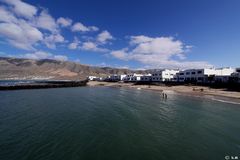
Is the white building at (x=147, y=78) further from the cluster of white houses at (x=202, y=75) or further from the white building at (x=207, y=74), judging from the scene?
the white building at (x=207, y=74)

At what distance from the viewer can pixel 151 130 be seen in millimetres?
22547

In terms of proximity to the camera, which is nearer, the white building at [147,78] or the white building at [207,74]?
the white building at [207,74]

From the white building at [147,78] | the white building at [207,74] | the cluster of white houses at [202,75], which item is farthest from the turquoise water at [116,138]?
the white building at [147,78]

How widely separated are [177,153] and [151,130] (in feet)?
21.8

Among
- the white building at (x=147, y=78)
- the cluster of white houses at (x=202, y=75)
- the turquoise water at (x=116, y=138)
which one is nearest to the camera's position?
the turquoise water at (x=116, y=138)

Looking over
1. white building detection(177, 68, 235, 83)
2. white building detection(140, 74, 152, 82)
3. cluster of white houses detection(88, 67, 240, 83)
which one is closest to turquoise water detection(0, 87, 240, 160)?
cluster of white houses detection(88, 67, 240, 83)

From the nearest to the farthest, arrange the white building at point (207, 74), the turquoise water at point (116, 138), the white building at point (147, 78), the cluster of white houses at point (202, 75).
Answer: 1. the turquoise water at point (116, 138)
2. the cluster of white houses at point (202, 75)
3. the white building at point (207, 74)
4. the white building at point (147, 78)

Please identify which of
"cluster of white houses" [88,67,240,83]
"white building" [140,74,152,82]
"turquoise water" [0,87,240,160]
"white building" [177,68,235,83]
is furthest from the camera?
"white building" [140,74,152,82]

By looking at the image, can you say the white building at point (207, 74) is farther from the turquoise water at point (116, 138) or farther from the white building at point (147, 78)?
the turquoise water at point (116, 138)

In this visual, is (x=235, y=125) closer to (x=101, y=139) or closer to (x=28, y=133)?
(x=101, y=139)

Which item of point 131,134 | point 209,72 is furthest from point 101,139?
point 209,72

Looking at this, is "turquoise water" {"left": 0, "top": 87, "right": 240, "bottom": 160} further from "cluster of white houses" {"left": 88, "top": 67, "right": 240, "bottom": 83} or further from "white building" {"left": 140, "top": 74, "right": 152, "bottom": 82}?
"white building" {"left": 140, "top": 74, "right": 152, "bottom": 82}

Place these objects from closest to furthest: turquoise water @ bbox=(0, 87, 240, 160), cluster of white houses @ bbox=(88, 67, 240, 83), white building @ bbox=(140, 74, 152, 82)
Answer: turquoise water @ bbox=(0, 87, 240, 160) → cluster of white houses @ bbox=(88, 67, 240, 83) → white building @ bbox=(140, 74, 152, 82)

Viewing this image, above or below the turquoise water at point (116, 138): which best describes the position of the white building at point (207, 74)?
above
